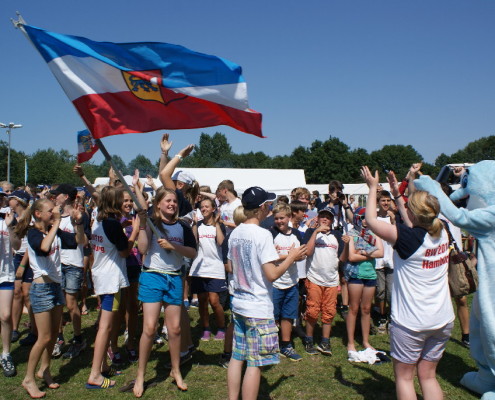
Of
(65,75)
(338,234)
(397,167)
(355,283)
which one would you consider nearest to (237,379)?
(355,283)

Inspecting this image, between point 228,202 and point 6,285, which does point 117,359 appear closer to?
point 6,285

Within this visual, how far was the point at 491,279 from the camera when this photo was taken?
403cm

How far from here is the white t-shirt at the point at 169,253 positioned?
4.46m

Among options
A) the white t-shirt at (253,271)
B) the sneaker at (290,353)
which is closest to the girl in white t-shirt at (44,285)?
the white t-shirt at (253,271)

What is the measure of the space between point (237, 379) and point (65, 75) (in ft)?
10.6

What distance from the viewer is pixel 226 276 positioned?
6.44 m

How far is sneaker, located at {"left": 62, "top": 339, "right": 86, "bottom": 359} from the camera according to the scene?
5430 millimetres

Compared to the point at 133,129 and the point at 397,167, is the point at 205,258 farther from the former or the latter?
the point at 397,167

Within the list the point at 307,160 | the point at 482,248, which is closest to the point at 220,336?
the point at 482,248

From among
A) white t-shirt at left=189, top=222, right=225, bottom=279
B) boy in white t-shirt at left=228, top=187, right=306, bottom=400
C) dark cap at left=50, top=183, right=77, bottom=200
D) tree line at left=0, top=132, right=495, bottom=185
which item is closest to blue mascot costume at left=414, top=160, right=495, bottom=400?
boy in white t-shirt at left=228, top=187, right=306, bottom=400

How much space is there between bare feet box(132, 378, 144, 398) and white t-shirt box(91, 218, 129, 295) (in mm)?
988

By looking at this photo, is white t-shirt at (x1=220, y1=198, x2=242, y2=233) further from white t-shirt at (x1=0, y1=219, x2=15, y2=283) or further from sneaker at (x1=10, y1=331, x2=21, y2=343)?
sneaker at (x1=10, y1=331, x2=21, y2=343)

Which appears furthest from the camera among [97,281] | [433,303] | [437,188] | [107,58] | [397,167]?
[397,167]

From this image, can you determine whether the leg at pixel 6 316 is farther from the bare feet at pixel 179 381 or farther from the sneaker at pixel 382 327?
the sneaker at pixel 382 327
